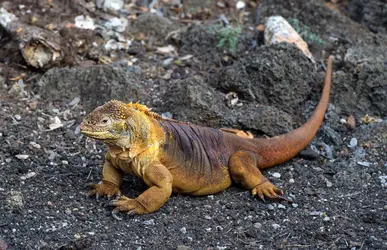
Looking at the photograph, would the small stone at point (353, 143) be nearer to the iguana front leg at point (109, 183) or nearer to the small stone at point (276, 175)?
the small stone at point (276, 175)

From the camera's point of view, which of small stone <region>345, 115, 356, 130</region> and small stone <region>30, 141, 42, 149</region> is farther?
small stone <region>345, 115, 356, 130</region>

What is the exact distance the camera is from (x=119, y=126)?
559cm

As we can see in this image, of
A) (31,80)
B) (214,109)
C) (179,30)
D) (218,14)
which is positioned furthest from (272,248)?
(218,14)

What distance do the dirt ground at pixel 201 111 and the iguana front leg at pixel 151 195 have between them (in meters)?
0.09

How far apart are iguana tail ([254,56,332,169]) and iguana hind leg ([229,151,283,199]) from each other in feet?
0.80

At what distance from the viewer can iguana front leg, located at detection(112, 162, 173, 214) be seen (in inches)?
222

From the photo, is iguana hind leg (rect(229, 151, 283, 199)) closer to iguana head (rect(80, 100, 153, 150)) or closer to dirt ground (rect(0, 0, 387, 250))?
dirt ground (rect(0, 0, 387, 250))

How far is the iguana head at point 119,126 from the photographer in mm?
5512

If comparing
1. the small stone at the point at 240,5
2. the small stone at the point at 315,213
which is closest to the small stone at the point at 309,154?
the small stone at the point at 315,213

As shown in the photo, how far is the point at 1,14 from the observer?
808 centimetres

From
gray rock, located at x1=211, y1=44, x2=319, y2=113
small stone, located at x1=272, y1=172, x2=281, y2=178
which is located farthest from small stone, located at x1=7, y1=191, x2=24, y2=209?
gray rock, located at x1=211, y1=44, x2=319, y2=113

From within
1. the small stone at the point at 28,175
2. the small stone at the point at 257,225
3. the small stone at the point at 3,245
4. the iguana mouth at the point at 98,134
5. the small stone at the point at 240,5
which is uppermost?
the iguana mouth at the point at 98,134

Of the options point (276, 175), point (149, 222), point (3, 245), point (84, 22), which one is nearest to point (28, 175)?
point (3, 245)

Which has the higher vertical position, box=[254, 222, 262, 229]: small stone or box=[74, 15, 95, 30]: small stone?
box=[74, 15, 95, 30]: small stone
